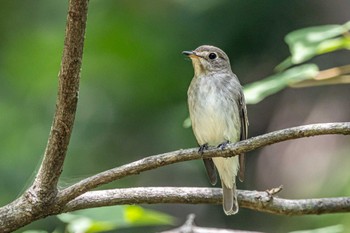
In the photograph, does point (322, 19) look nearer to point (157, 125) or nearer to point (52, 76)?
point (157, 125)

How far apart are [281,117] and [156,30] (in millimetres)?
1359

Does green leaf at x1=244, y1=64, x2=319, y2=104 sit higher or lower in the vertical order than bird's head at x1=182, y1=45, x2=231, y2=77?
lower

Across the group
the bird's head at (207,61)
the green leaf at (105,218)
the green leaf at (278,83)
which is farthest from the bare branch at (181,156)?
the bird's head at (207,61)

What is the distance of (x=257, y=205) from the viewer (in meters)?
3.18

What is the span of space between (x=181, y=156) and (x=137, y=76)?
4.09 metres

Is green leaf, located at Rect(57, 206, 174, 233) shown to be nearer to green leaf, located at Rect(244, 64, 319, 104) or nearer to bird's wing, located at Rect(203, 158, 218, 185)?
green leaf, located at Rect(244, 64, 319, 104)

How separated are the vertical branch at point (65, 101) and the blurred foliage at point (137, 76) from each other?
10.6 ft

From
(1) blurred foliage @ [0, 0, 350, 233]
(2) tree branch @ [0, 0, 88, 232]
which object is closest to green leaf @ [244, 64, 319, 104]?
(2) tree branch @ [0, 0, 88, 232]

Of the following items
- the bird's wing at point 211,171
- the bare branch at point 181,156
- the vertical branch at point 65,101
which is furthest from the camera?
the bird's wing at point 211,171

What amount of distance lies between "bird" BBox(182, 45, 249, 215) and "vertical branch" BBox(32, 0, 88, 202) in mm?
1917

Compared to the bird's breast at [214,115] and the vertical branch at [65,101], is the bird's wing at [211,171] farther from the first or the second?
the vertical branch at [65,101]

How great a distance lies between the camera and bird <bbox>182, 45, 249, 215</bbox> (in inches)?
186

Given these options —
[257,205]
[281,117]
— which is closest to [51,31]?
[281,117]

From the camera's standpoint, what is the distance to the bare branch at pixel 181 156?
269cm
